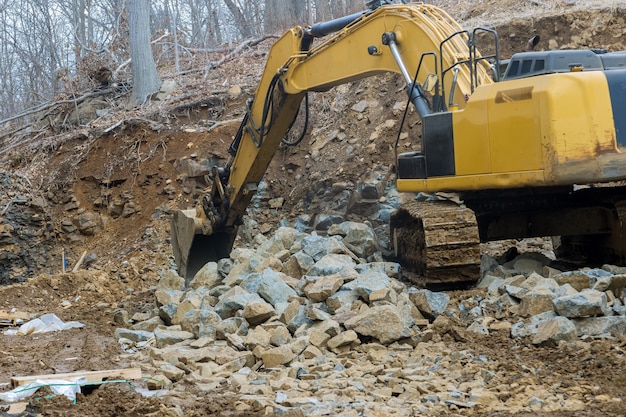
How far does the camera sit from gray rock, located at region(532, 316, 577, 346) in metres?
4.96

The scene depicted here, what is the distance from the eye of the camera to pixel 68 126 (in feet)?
46.5

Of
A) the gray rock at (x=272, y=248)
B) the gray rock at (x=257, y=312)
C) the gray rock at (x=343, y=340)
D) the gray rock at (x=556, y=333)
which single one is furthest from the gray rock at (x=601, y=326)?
the gray rock at (x=272, y=248)

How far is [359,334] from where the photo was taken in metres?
5.46

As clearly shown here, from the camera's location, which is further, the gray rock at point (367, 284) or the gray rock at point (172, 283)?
the gray rock at point (172, 283)

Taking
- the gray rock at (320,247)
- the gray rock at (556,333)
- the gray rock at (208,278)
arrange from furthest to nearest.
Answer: the gray rock at (208,278)
the gray rock at (320,247)
the gray rock at (556,333)

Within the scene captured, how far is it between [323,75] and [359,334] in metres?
3.09

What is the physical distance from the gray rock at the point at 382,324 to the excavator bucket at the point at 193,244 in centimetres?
378

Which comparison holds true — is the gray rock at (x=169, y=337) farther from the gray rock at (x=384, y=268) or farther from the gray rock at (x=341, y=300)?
the gray rock at (x=384, y=268)

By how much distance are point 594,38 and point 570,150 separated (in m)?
6.60

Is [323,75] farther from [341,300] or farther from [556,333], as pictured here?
[556,333]

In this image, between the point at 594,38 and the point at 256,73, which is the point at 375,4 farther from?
the point at 256,73

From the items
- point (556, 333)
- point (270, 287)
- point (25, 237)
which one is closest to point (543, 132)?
point (556, 333)

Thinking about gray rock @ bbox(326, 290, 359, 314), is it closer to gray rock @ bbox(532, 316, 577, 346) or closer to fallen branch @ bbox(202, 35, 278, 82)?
gray rock @ bbox(532, 316, 577, 346)

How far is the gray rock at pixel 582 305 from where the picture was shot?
16.8 ft
